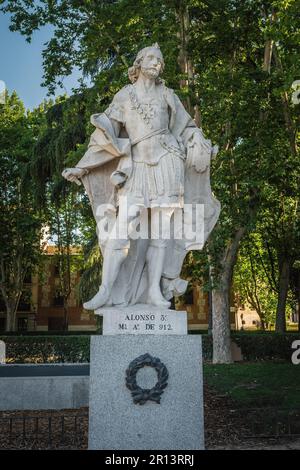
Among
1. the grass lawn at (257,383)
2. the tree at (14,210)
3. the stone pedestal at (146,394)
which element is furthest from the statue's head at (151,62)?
the tree at (14,210)

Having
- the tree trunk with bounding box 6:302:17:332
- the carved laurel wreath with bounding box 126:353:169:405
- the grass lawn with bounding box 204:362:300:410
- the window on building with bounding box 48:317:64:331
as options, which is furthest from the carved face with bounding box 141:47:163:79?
the window on building with bounding box 48:317:64:331

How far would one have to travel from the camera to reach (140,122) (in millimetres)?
6094

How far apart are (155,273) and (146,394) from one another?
1311 mm

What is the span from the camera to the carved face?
20.2 feet

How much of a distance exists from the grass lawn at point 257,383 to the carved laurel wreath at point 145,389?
4.69 m

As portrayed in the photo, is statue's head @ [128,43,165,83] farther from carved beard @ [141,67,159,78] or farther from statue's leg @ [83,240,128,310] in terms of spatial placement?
statue's leg @ [83,240,128,310]

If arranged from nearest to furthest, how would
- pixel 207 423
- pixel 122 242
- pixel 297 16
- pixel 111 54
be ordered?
pixel 122 242
pixel 207 423
pixel 297 16
pixel 111 54

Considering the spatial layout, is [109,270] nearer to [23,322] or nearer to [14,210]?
[14,210]

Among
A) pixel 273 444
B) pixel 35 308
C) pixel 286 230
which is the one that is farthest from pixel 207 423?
pixel 35 308

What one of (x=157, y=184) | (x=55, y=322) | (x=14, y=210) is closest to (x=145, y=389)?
(x=157, y=184)

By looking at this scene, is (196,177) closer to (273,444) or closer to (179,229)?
(179,229)

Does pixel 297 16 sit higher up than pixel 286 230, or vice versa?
pixel 297 16

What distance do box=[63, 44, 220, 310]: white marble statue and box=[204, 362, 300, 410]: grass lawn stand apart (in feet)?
14.9

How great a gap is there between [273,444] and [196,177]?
345 centimetres
